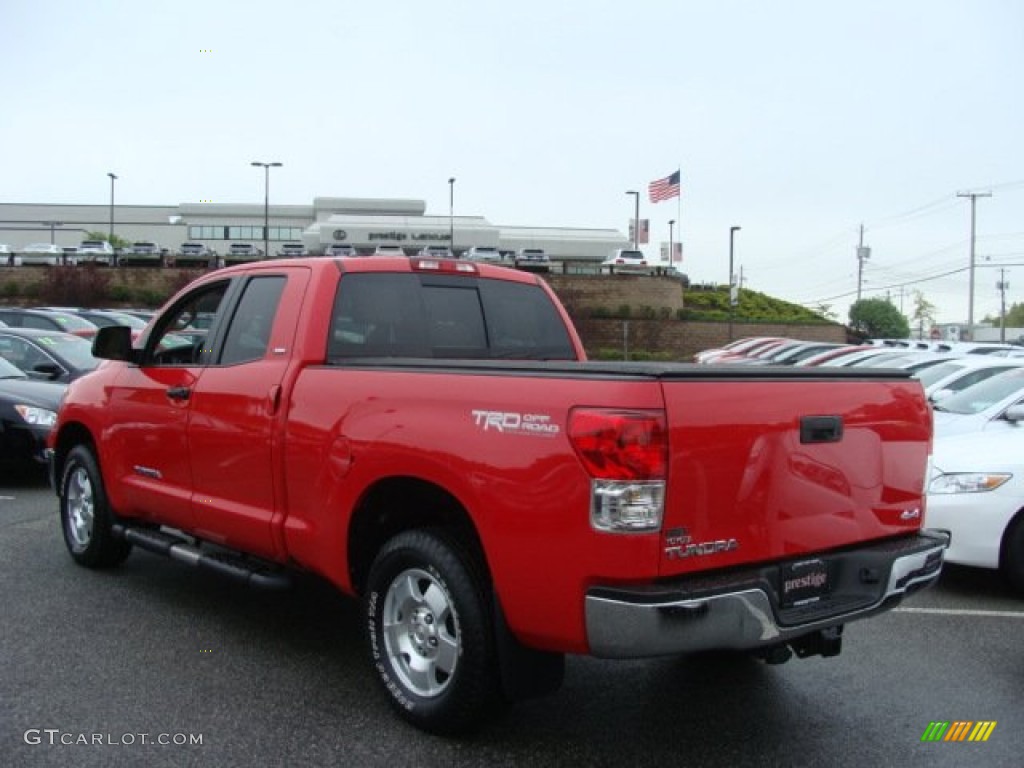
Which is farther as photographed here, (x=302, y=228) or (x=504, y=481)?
(x=302, y=228)

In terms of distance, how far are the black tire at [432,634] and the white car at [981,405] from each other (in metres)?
5.34

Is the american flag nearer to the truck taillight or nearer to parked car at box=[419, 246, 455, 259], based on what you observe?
parked car at box=[419, 246, 455, 259]

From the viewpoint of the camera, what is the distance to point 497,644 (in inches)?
135

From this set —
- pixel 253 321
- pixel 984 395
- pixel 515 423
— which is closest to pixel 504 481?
pixel 515 423

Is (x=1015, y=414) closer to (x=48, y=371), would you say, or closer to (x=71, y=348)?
(x=48, y=371)

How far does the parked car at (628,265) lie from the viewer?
196 ft

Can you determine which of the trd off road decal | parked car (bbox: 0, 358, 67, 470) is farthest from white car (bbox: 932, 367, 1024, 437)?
parked car (bbox: 0, 358, 67, 470)

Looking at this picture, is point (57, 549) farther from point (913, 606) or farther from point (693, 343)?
point (693, 343)

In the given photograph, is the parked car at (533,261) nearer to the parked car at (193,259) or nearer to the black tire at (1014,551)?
the parked car at (193,259)

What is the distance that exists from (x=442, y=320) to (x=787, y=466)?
2167 millimetres

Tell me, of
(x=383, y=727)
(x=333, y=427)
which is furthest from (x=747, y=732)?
(x=333, y=427)

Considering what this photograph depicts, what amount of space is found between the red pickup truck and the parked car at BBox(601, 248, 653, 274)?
54666 millimetres

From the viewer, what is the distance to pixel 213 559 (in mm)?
4855

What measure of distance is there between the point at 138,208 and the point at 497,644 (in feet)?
402
